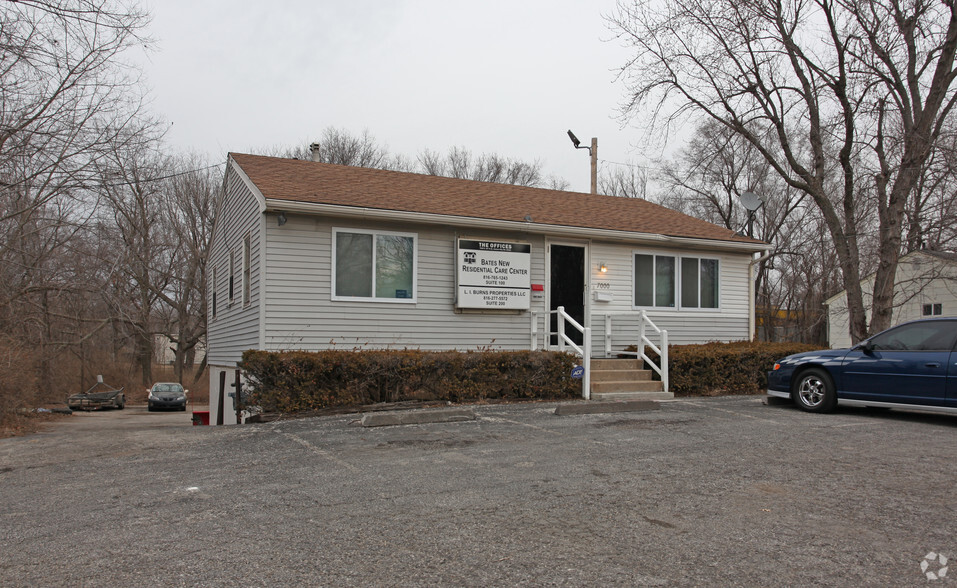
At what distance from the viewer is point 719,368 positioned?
40.5 ft

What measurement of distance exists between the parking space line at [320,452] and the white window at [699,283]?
9.64m

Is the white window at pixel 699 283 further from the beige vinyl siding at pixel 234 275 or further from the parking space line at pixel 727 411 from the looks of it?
the beige vinyl siding at pixel 234 275

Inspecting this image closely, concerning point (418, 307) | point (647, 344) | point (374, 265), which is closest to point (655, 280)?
point (647, 344)

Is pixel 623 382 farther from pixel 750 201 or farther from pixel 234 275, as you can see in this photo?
pixel 234 275

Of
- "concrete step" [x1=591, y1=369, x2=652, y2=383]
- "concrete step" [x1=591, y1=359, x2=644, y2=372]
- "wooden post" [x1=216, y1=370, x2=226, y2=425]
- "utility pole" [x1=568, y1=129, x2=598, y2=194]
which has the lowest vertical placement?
"wooden post" [x1=216, y1=370, x2=226, y2=425]

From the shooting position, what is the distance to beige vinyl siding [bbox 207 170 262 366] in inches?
460

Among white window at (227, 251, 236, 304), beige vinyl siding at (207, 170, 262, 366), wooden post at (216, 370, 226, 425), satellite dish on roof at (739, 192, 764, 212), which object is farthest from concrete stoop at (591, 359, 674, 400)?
wooden post at (216, 370, 226, 425)

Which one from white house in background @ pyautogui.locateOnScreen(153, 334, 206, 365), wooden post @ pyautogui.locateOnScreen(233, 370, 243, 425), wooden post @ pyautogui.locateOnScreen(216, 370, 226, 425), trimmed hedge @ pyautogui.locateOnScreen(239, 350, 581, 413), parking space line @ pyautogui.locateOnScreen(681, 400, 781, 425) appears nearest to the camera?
parking space line @ pyautogui.locateOnScreen(681, 400, 781, 425)

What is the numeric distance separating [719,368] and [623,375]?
1.89 meters

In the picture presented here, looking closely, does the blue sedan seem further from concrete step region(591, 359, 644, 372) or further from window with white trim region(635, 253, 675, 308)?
window with white trim region(635, 253, 675, 308)

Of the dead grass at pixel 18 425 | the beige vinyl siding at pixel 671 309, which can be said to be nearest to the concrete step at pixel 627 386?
the beige vinyl siding at pixel 671 309

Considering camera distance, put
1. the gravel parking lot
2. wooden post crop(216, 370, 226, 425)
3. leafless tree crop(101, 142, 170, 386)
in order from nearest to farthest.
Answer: the gravel parking lot < wooden post crop(216, 370, 226, 425) < leafless tree crop(101, 142, 170, 386)

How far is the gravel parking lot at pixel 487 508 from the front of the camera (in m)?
3.54

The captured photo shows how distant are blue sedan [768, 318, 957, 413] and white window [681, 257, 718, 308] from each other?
4.86 meters
